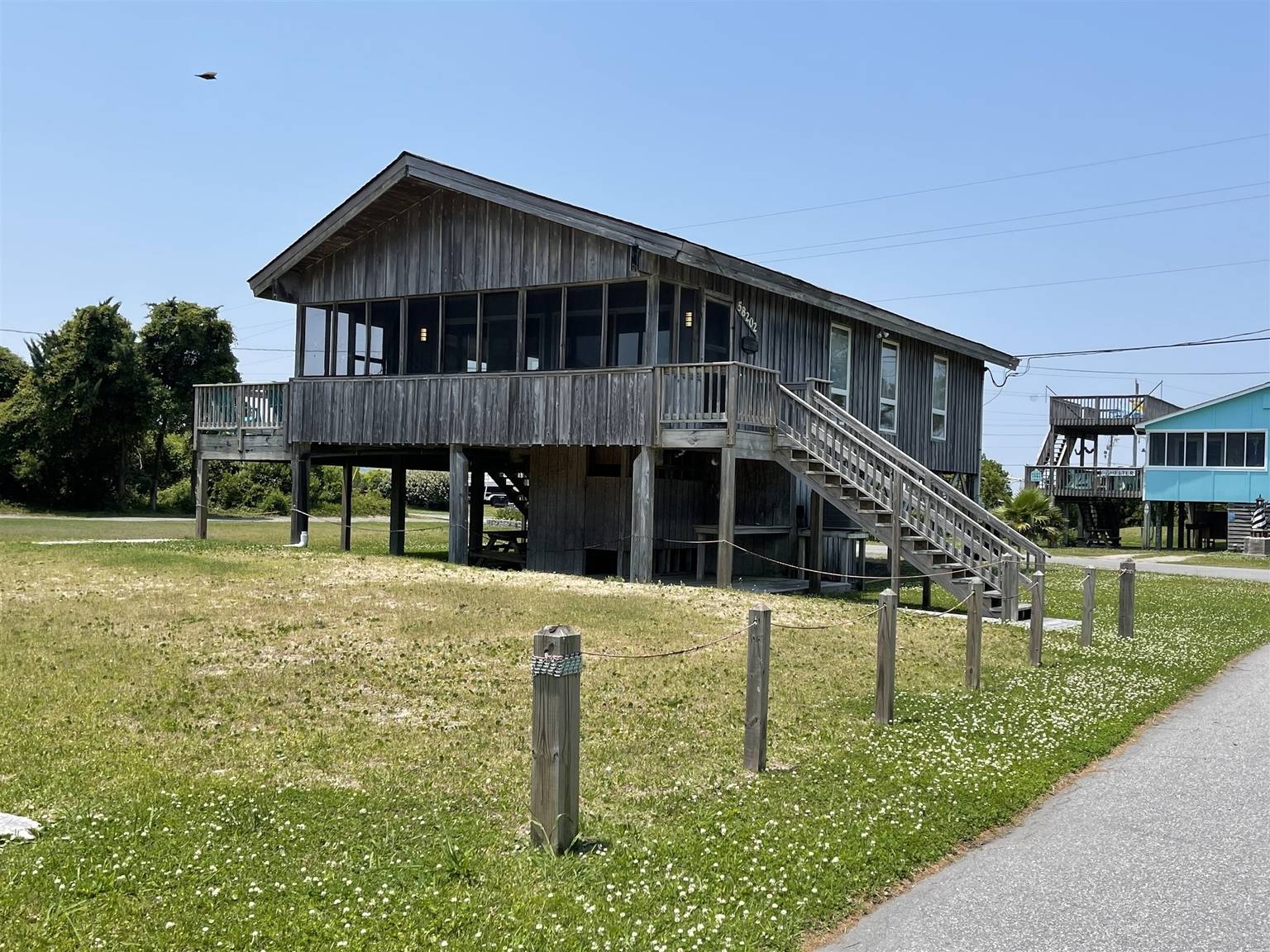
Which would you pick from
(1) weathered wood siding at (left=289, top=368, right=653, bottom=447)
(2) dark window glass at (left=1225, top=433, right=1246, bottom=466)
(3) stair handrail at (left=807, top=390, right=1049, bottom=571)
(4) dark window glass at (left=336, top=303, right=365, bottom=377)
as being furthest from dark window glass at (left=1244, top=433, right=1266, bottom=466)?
(4) dark window glass at (left=336, top=303, right=365, bottom=377)

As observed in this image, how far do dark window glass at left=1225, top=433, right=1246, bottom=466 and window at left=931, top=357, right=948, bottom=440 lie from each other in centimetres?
2009

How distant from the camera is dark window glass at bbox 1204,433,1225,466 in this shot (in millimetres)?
42375

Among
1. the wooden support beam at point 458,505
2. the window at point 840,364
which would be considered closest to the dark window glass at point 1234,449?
the window at point 840,364

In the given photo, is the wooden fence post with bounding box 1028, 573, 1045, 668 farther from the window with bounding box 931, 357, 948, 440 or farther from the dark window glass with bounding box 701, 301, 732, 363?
the window with bounding box 931, 357, 948, 440

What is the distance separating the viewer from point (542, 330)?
2100cm

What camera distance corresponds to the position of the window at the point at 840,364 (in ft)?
76.6

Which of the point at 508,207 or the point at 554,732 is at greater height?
the point at 508,207

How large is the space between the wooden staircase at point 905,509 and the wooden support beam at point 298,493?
10.8 metres

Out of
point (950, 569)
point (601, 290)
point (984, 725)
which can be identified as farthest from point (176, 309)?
point (984, 725)

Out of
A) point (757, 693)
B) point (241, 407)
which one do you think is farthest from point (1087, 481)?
point (757, 693)

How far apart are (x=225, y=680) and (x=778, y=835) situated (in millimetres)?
5701

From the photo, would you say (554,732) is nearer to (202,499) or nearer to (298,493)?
(298,493)

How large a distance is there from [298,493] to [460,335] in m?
5.36

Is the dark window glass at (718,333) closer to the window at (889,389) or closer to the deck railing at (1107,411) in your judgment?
the window at (889,389)
